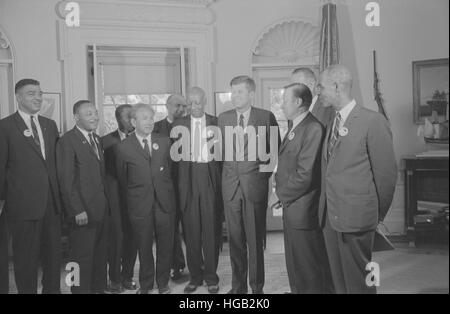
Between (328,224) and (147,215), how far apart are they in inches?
39.8

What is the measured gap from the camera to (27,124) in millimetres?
2223

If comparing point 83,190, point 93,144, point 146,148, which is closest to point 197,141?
point 146,148

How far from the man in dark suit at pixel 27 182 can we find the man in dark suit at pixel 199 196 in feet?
2.34

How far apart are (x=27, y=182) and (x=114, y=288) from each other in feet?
2.72

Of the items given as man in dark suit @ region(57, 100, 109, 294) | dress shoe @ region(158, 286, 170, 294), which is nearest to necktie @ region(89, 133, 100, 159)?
man in dark suit @ region(57, 100, 109, 294)

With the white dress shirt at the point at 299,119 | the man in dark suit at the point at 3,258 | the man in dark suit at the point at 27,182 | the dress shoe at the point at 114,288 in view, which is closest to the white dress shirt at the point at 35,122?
the man in dark suit at the point at 27,182

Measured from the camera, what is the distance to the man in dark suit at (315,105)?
225 centimetres

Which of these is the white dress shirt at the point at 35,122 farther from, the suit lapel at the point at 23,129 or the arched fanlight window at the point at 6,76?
the arched fanlight window at the point at 6,76

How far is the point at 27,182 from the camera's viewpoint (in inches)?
86.1

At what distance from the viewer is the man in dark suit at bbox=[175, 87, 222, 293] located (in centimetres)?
246

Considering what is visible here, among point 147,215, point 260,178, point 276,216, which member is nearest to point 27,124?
point 147,215

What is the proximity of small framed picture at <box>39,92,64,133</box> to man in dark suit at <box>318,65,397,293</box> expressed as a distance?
2.18 m

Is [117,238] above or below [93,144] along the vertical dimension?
below

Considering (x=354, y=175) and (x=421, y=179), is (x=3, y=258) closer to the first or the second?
(x=354, y=175)
